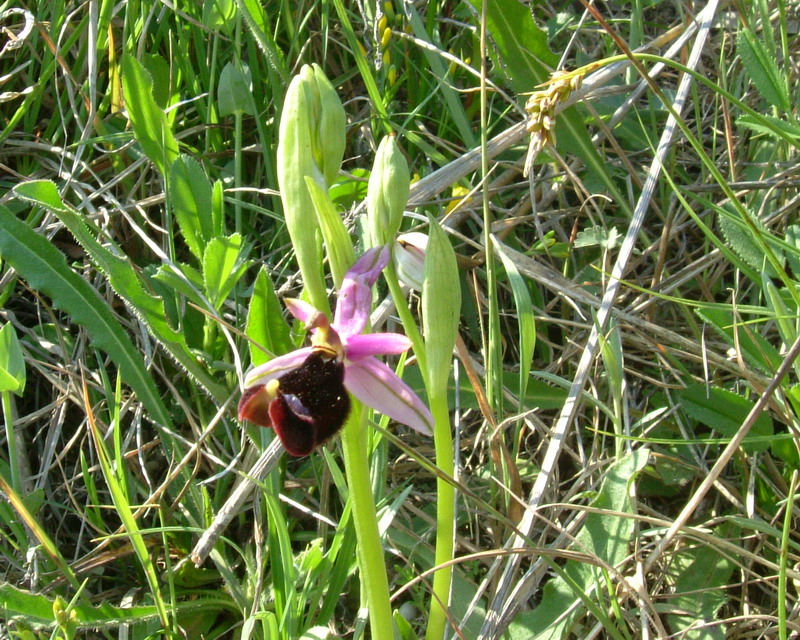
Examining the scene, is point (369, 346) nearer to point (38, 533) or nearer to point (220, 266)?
point (220, 266)

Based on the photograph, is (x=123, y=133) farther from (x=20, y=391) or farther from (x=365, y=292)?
(x=365, y=292)

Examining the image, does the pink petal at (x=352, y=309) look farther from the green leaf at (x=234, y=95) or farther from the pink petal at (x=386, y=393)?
the green leaf at (x=234, y=95)

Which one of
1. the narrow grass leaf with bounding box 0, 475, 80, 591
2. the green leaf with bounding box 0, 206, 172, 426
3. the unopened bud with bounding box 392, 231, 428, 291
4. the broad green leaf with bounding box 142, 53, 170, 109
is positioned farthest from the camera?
the broad green leaf with bounding box 142, 53, 170, 109

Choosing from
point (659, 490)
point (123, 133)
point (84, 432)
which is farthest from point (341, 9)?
point (659, 490)

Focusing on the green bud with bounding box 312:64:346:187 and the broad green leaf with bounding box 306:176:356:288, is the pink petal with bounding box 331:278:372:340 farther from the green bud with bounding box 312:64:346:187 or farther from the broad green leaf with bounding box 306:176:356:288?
the green bud with bounding box 312:64:346:187

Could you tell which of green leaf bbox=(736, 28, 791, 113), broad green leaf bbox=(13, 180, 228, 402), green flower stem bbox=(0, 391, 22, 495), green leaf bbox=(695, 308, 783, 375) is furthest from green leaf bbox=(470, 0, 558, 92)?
green flower stem bbox=(0, 391, 22, 495)
